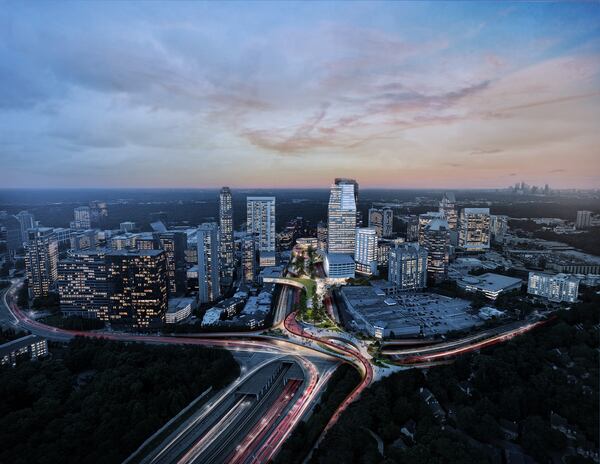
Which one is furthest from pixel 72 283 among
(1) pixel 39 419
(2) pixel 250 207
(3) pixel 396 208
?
(3) pixel 396 208

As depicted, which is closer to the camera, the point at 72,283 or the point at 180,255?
the point at 72,283

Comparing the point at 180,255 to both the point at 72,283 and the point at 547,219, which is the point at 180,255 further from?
the point at 547,219

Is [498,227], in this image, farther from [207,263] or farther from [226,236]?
[207,263]

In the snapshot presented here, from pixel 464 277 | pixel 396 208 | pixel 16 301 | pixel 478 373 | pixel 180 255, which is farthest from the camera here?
pixel 396 208

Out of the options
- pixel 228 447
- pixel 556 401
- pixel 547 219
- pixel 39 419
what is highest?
pixel 547 219

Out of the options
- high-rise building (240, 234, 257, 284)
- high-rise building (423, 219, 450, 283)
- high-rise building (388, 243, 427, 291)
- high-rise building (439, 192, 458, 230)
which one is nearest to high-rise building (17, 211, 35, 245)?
high-rise building (240, 234, 257, 284)

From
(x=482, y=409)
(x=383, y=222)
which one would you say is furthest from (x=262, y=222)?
(x=482, y=409)

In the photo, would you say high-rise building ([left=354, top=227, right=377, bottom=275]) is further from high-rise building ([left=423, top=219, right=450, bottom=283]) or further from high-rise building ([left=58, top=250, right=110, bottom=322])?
high-rise building ([left=58, top=250, right=110, bottom=322])
